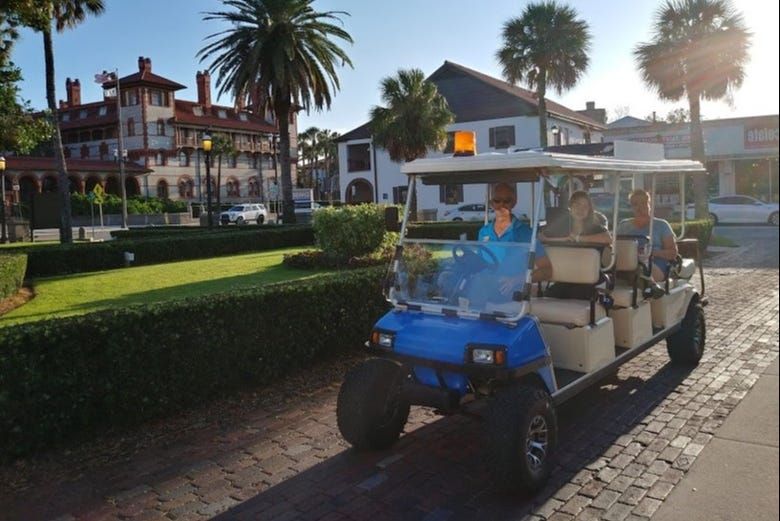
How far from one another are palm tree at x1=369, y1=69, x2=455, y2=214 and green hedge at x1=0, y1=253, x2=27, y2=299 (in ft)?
81.0

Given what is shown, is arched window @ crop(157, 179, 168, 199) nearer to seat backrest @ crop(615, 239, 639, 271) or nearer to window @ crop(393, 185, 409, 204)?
window @ crop(393, 185, 409, 204)

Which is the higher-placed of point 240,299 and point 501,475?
point 240,299

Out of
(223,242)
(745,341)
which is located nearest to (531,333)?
(745,341)

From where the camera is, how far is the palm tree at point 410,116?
35.9 meters

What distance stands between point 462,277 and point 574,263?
1.07 m

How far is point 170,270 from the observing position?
1603 cm

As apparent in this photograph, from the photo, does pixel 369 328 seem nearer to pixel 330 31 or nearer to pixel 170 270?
pixel 170 270

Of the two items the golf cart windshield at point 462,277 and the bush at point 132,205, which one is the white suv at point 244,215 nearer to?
the bush at point 132,205

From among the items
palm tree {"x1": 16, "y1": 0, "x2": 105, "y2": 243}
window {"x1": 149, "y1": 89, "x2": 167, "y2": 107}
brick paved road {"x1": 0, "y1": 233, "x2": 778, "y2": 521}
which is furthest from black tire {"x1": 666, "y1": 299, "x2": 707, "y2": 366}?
window {"x1": 149, "y1": 89, "x2": 167, "y2": 107}

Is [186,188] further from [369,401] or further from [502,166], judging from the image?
[502,166]

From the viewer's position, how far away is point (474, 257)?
16.3ft

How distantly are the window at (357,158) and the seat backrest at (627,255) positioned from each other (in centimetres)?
4490

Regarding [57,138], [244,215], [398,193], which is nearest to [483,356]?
[57,138]

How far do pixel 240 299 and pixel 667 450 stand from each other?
3.95 metres
